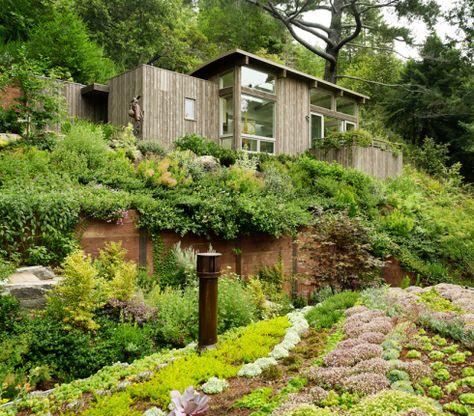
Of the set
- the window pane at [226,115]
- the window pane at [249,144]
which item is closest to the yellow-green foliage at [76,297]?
the window pane at [249,144]

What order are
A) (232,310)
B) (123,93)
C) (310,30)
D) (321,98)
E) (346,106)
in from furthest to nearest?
(310,30)
(346,106)
(321,98)
(123,93)
(232,310)

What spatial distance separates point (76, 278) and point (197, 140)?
860cm

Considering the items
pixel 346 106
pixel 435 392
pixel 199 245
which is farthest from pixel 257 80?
pixel 435 392

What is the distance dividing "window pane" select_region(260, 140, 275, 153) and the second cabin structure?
0.04 m

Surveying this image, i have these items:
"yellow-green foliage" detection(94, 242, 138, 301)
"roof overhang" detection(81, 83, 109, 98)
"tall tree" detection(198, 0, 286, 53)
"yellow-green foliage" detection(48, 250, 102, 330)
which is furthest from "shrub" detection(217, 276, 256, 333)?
"tall tree" detection(198, 0, 286, 53)

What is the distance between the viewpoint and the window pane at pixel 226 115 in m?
14.8

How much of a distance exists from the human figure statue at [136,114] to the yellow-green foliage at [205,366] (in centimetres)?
929

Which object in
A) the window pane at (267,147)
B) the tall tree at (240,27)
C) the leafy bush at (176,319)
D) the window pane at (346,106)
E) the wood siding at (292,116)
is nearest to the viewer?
the leafy bush at (176,319)

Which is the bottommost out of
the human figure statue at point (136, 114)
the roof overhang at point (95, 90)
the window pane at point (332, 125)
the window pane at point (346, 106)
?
the human figure statue at point (136, 114)

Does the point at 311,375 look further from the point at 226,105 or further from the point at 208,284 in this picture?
the point at 226,105

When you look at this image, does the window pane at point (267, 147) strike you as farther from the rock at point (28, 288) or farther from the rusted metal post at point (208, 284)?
the rusted metal post at point (208, 284)

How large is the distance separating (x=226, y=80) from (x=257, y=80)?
1.14 metres

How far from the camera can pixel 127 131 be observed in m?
11.9

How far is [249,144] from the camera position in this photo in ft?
49.6
